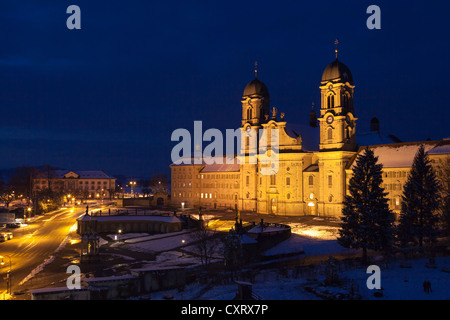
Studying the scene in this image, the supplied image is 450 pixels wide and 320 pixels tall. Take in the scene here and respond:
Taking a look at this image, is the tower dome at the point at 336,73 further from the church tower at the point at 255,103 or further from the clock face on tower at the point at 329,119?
the church tower at the point at 255,103

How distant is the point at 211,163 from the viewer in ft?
306

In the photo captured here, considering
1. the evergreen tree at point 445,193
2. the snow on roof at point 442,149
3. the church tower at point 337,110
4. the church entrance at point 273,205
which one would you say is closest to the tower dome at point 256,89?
the church tower at point 337,110

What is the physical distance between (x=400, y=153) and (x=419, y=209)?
Answer: 25.7 m

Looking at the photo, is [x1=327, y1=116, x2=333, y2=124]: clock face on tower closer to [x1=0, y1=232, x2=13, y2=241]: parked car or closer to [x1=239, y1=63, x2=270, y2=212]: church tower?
[x1=239, y1=63, x2=270, y2=212]: church tower

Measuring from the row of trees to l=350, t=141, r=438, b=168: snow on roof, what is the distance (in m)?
21.3

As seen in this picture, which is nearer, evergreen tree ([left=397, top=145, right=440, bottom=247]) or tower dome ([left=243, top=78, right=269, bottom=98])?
evergreen tree ([left=397, top=145, right=440, bottom=247])

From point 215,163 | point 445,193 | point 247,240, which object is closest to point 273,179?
point 215,163

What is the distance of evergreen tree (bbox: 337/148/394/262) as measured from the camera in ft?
109

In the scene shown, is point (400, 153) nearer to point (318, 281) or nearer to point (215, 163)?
point (318, 281)

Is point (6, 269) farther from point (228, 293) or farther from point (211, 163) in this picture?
point (211, 163)

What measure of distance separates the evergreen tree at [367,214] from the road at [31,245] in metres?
27.2

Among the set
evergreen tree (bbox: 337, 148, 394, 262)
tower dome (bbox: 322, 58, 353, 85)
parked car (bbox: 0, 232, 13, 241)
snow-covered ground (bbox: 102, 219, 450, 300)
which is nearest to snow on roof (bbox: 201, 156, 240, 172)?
tower dome (bbox: 322, 58, 353, 85)
